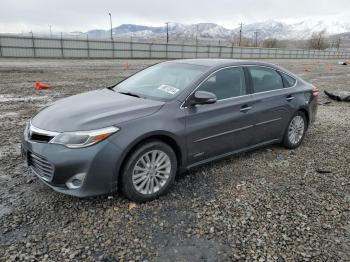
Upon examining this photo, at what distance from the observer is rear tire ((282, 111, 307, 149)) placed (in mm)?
5402

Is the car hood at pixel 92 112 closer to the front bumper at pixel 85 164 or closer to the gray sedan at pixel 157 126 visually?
the gray sedan at pixel 157 126

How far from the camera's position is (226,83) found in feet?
14.4

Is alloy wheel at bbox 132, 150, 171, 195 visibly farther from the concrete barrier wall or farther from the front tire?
the concrete barrier wall

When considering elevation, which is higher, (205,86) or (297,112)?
(205,86)

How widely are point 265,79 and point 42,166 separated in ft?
11.7

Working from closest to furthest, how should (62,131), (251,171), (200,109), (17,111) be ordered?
(62,131) → (200,109) → (251,171) → (17,111)

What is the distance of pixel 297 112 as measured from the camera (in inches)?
215

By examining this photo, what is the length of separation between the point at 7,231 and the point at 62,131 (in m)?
1.10

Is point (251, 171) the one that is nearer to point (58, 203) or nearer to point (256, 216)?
point (256, 216)

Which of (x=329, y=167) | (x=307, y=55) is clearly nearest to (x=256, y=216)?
(x=329, y=167)

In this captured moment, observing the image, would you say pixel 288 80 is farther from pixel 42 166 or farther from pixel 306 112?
pixel 42 166

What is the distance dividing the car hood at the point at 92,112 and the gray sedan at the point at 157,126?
0.04 feet

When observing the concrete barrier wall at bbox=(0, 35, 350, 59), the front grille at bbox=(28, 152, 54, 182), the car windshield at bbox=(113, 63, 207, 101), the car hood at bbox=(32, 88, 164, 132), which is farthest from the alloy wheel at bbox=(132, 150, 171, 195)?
the concrete barrier wall at bbox=(0, 35, 350, 59)

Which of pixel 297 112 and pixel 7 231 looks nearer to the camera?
pixel 7 231
